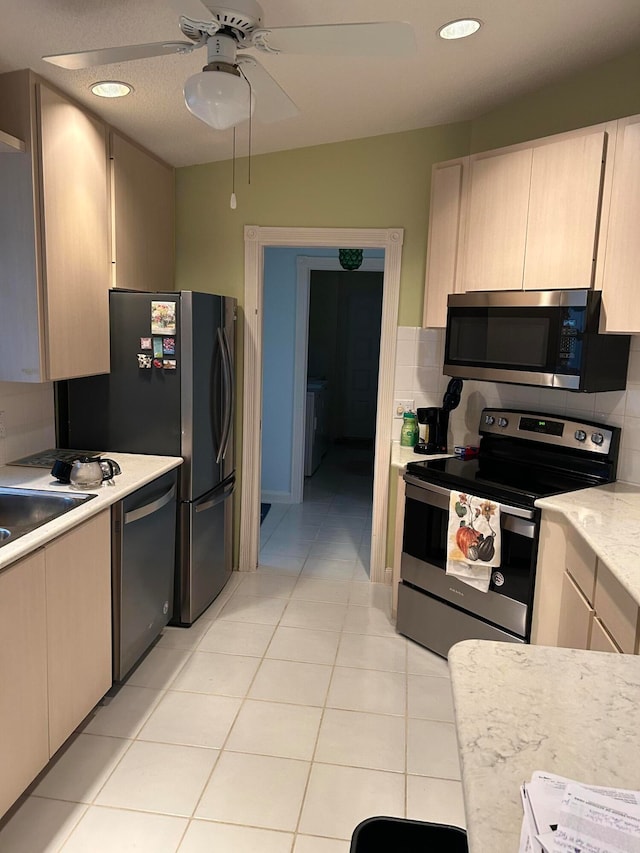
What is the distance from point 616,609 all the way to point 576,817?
1.14m

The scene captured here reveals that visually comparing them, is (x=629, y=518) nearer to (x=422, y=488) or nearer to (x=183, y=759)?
(x=422, y=488)

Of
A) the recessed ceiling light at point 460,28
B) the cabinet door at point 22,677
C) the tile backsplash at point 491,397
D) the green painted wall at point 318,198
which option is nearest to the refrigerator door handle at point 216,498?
the tile backsplash at point 491,397

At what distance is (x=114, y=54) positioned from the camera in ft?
5.22

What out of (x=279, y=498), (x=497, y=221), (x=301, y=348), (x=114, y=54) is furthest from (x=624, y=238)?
(x=279, y=498)

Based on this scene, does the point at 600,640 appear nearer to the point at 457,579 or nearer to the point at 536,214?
the point at 457,579

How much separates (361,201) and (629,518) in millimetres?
2237

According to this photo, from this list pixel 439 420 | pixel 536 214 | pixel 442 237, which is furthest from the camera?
pixel 439 420

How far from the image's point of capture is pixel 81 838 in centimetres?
188

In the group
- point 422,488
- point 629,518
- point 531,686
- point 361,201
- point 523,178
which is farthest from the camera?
point 361,201

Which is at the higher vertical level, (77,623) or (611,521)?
(611,521)

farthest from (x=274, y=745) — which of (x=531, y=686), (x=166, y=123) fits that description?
(x=166, y=123)

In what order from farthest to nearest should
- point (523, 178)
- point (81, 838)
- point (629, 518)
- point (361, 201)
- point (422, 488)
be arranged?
point (361, 201) < point (422, 488) < point (523, 178) < point (629, 518) < point (81, 838)

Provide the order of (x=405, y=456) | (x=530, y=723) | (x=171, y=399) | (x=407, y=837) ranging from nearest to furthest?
1. (x=530, y=723)
2. (x=407, y=837)
3. (x=171, y=399)
4. (x=405, y=456)

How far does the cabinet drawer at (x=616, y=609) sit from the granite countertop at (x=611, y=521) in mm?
62
